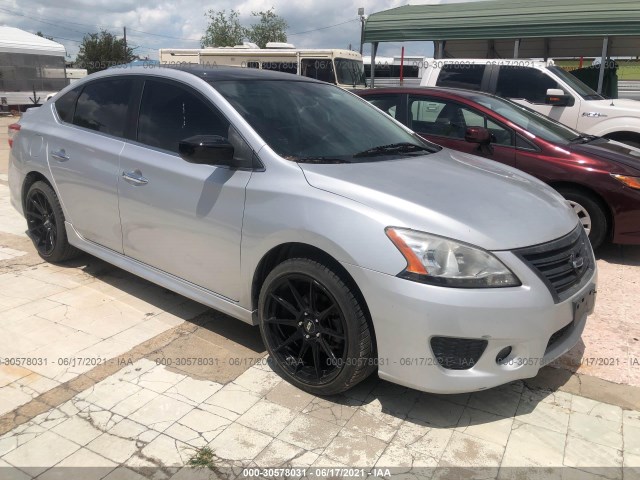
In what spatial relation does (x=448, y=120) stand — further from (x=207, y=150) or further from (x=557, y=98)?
(x=207, y=150)

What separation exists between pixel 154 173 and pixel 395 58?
28.0 meters

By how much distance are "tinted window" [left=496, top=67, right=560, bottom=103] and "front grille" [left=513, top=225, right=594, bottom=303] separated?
5.48 m

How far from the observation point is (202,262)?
11.4 feet

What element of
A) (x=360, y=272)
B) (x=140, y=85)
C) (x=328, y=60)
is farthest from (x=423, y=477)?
(x=328, y=60)

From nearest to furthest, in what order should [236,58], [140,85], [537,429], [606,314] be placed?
[537,429] → [140,85] → [606,314] → [236,58]

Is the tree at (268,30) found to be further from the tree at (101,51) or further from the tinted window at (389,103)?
the tinted window at (389,103)

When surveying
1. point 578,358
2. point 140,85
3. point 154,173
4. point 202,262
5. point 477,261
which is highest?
point 140,85

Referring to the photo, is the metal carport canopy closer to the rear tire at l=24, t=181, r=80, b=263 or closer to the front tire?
the rear tire at l=24, t=181, r=80, b=263

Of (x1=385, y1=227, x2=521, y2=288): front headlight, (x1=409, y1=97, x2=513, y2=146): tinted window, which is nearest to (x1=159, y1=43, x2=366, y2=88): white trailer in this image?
(x1=409, y1=97, x2=513, y2=146): tinted window

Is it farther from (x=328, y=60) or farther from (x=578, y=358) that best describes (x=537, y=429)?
(x=328, y=60)

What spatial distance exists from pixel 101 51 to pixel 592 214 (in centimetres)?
4311

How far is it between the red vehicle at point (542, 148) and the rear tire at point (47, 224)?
3.72 meters

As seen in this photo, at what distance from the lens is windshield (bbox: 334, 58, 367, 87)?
1716 cm

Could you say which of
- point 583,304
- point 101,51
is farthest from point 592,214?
point 101,51
